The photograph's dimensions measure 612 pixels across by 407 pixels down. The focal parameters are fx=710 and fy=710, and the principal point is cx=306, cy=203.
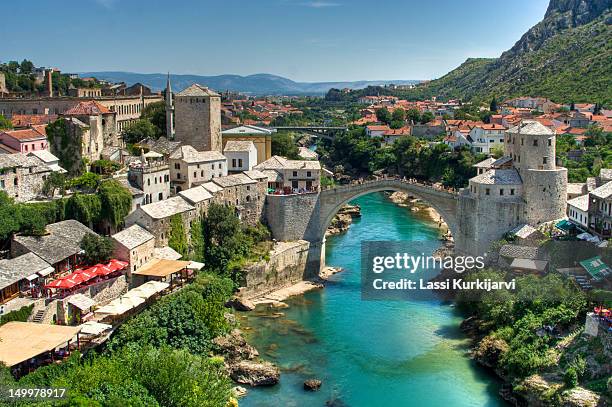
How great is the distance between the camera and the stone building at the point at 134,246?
30188mm

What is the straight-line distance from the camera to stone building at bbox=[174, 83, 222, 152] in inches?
1710

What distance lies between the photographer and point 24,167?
3241 cm

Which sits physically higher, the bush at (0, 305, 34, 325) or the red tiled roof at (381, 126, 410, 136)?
the red tiled roof at (381, 126, 410, 136)

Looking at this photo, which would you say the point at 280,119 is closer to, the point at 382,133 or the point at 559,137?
the point at 382,133

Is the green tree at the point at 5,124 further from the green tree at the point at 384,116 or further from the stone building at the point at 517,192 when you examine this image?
the green tree at the point at 384,116

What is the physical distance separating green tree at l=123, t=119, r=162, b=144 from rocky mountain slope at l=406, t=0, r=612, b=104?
1973 inches

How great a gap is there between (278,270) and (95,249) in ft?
35.9

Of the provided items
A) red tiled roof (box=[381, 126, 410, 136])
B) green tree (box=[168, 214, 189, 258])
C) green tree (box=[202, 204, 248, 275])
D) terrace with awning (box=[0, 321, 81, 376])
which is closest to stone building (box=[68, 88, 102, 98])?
green tree (box=[202, 204, 248, 275])

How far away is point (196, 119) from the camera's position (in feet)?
143

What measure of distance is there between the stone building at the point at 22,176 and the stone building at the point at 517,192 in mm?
21276

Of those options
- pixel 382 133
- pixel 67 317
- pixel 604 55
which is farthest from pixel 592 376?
pixel 604 55

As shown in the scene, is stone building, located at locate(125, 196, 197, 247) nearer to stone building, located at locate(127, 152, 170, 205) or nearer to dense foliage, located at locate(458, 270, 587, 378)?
stone building, located at locate(127, 152, 170, 205)

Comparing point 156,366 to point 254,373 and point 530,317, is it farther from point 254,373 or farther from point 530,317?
point 530,317

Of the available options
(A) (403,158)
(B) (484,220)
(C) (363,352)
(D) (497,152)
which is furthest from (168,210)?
(A) (403,158)
